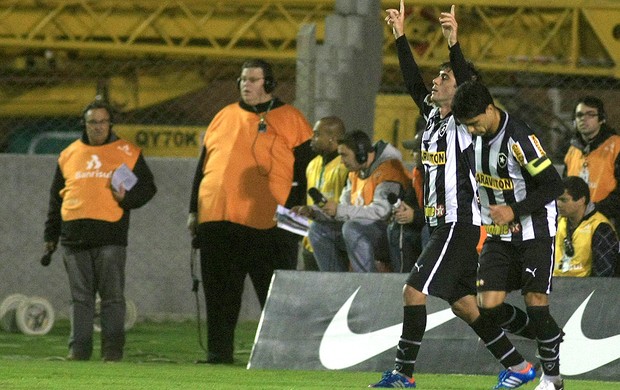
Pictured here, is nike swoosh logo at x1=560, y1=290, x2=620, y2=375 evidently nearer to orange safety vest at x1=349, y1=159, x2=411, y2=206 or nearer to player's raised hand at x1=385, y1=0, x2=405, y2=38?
orange safety vest at x1=349, y1=159, x2=411, y2=206

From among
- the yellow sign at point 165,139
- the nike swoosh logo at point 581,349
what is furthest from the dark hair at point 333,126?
the yellow sign at point 165,139

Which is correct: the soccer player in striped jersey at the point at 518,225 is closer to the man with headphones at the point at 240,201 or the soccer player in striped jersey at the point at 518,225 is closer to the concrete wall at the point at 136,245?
the man with headphones at the point at 240,201

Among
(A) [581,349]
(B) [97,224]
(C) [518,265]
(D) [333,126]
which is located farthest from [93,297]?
(C) [518,265]

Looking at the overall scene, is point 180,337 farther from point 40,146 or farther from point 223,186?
point 40,146

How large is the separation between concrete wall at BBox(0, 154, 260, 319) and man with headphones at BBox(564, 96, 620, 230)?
13.6 ft

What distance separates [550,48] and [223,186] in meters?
9.84

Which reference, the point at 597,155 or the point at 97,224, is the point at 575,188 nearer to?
the point at 597,155

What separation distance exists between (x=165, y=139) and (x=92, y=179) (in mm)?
6561

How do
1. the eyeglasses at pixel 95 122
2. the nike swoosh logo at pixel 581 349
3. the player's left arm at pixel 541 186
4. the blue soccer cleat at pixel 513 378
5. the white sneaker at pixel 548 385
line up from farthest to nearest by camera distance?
the eyeglasses at pixel 95 122 < the nike swoosh logo at pixel 581 349 < the blue soccer cleat at pixel 513 378 < the white sneaker at pixel 548 385 < the player's left arm at pixel 541 186

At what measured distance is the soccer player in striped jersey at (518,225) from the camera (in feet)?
Result: 27.6

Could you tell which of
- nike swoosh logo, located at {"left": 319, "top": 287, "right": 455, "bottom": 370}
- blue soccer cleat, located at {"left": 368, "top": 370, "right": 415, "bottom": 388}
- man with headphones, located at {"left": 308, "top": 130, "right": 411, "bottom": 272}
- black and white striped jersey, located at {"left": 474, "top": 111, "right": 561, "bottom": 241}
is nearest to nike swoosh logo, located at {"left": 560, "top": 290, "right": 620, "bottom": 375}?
nike swoosh logo, located at {"left": 319, "top": 287, "right": 455, "bottom": 370}

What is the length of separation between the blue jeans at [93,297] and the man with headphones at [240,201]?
75 centimetres

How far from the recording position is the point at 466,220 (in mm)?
8688

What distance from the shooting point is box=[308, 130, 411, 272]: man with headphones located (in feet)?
36.9
